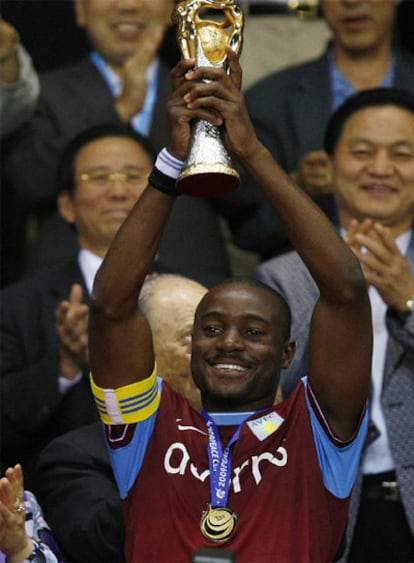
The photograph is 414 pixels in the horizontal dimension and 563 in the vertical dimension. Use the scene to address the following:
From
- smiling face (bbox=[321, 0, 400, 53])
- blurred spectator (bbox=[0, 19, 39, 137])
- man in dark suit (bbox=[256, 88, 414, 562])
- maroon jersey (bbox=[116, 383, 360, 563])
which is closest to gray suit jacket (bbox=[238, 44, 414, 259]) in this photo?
smiling face (bbox=[321, 0, 400, 53])

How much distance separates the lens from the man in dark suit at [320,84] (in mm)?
5660

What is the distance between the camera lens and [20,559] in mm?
3771

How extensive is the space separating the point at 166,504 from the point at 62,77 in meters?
2.53

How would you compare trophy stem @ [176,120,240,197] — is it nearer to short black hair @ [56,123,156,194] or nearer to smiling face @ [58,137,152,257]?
smiling face @ [58,137,152,257]

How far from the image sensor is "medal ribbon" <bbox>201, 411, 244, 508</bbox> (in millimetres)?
3664

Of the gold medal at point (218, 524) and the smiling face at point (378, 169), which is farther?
the smiling face at point (378, 169)

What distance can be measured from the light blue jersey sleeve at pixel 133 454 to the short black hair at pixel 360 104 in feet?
5.70

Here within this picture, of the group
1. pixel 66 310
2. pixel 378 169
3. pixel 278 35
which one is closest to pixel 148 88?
pixel 278 35

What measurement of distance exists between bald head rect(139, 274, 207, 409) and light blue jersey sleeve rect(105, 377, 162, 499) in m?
0.46

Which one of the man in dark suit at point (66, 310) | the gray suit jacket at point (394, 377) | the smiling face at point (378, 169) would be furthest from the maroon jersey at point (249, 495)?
the smiling face at point (378, 169)

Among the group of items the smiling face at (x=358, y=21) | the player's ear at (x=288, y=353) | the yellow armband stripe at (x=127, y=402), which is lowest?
the yellow armband stripe at (x=127, y=402)

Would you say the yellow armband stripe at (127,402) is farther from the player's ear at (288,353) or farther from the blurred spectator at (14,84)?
the blurred spectator at (14,84)

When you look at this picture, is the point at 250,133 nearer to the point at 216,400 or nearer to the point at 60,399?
the point at 216,400

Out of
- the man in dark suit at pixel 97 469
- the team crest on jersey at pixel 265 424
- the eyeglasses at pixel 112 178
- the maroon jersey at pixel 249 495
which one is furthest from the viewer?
the eyeglasses at pixel 112 178
